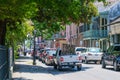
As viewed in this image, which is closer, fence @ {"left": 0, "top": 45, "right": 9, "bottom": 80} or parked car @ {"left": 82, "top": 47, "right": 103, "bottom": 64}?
fence @ {"left": 0, "top": 45, "right": 9, "bottom": 80}

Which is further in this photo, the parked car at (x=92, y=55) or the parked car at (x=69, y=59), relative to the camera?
the parked car at (x=92, y=55)

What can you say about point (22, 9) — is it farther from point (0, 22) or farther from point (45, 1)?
point (0, 22)

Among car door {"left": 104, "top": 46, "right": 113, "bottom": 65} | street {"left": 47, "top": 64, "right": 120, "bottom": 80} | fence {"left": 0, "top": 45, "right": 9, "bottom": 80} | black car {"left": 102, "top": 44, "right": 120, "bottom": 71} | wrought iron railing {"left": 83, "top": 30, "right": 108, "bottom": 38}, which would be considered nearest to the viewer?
fence {"left": 0, "top": 45, "right": 9, "bottom": 80}

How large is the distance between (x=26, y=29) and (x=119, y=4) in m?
29.6

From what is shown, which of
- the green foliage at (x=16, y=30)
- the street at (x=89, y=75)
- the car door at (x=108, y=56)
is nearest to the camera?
the street at (x=89, y=75)

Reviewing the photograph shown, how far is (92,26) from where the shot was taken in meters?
70.6

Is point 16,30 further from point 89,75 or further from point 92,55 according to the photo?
point 92,55

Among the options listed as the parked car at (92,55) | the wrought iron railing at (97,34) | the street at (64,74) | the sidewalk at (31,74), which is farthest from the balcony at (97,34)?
the street at (64,74)

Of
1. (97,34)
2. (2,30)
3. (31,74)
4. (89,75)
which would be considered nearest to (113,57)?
(89,75)

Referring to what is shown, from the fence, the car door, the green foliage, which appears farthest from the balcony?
the fence

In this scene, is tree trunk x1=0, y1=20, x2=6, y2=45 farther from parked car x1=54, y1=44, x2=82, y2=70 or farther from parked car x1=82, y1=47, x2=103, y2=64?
parked car x1=82, y1=47, x2=103, y2=64

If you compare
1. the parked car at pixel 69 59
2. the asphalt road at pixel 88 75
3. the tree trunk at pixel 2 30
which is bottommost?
the asphalt road at pixel 88 75

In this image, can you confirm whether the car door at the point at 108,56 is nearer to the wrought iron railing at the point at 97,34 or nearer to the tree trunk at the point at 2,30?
the tree trunk at the point at 2,30

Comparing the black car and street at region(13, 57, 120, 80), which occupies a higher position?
the black car
